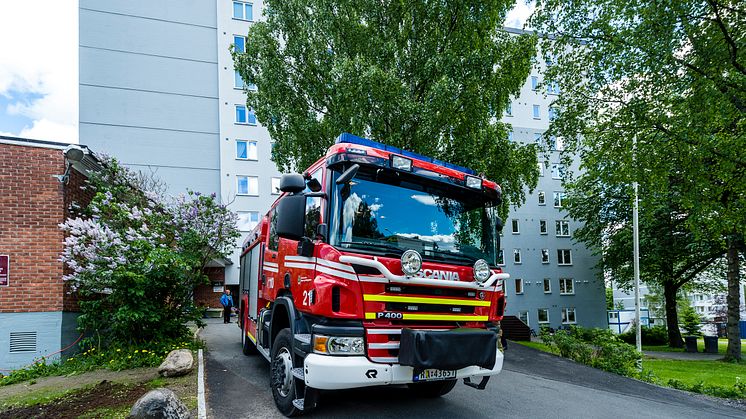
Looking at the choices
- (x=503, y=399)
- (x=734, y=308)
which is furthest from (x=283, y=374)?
(x=734, y=308)

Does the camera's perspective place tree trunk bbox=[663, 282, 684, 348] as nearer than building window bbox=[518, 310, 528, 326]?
Yes

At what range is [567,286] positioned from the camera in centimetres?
3425

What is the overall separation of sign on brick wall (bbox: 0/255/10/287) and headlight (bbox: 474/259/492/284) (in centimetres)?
959

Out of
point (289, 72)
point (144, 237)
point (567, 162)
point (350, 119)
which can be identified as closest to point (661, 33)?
point (567, 162)

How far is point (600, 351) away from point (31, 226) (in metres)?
13.5

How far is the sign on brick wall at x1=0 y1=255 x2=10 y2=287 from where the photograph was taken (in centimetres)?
889

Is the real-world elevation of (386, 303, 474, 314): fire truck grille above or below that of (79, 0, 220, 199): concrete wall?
below

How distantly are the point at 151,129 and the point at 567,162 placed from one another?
24.6 metres

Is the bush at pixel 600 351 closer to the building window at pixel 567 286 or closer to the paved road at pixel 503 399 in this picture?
the paved road at pixel 503 399

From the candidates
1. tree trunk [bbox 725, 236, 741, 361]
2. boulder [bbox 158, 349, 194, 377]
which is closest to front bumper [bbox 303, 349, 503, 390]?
boulder [bbox 158, 349, 194, 377]

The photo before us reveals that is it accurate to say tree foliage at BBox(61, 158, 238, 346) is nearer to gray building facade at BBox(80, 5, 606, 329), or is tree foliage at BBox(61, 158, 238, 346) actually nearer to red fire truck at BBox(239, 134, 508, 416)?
red fire truck at BBox(239, 134, 508, 416)

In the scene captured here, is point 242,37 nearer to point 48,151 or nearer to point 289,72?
point 289,72

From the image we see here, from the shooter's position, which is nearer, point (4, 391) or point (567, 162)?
point (4, 391)

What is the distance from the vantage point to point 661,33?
33.3ft
